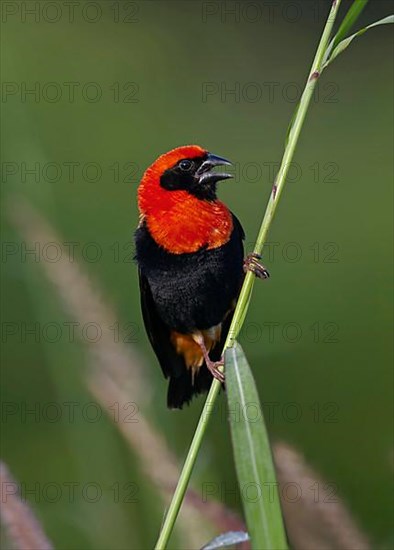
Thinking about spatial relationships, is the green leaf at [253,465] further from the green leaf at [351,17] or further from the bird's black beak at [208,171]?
the bird's black beak at [208,171]

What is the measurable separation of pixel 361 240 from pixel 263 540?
248 cm

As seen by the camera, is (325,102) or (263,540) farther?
(325,102)

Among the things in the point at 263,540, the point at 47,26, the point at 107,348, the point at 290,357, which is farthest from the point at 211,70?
the point at 263,540

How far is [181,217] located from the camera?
1649 mm

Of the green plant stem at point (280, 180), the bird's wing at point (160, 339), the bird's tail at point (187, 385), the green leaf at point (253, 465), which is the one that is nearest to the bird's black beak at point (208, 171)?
the bird's wing at point (160, 339)

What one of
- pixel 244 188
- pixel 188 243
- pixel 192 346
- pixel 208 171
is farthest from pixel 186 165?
pixel 244 188

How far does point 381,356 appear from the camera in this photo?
9.14 ft

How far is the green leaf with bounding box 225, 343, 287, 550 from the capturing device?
72cm

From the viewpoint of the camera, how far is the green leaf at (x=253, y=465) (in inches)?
28.5

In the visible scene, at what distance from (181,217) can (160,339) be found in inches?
13.4

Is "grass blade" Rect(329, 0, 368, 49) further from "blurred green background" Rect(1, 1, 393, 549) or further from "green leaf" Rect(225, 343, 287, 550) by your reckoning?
"blurred green background" Rect(1, 1, 393, 549)

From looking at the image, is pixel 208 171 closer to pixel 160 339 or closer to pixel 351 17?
pixel 160 339

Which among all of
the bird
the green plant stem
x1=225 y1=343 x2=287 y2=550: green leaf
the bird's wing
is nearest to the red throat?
the bird

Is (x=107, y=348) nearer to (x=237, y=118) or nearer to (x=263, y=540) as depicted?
(x=263, y=540)
